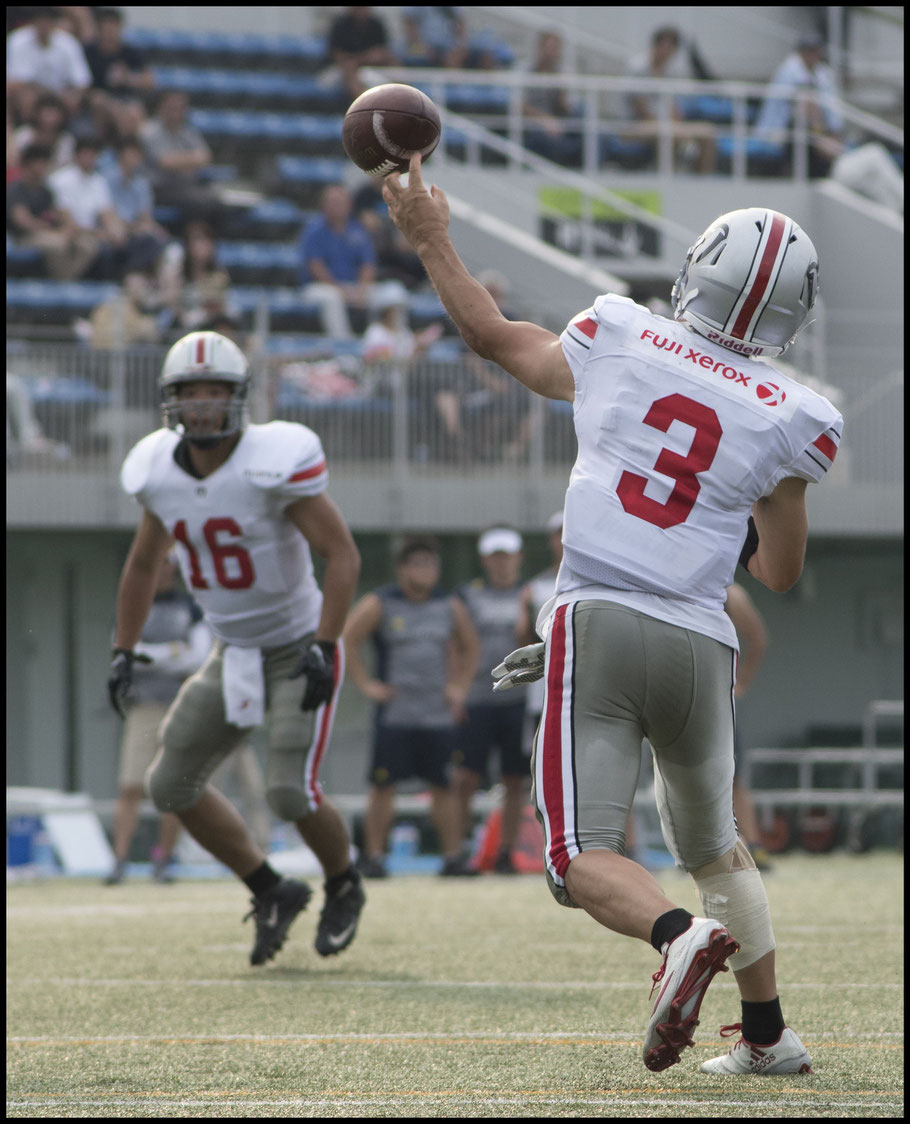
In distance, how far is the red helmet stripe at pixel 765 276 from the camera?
11.5 feet

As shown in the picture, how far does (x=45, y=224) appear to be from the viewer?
15273mm

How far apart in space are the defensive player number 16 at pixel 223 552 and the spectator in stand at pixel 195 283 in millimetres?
7804

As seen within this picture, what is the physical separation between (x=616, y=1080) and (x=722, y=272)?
5.37ft

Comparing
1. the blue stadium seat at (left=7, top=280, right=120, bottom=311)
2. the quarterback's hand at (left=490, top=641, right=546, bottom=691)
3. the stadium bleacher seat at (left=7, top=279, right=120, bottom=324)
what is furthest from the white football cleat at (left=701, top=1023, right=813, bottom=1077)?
the blue stadium seat at (left=7, top=280, right=120, bottom=311)

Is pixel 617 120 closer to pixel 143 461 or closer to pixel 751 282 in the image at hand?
pixel 143 461

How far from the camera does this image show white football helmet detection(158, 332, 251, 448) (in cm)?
566

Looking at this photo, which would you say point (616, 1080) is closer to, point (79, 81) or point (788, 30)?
point (79, 81)

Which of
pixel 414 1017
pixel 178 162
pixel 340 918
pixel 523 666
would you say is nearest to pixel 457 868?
pixel 340 918

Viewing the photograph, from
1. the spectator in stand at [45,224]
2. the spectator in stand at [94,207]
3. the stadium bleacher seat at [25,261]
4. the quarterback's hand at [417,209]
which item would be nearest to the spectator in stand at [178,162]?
the spectator in stand at [94,207]

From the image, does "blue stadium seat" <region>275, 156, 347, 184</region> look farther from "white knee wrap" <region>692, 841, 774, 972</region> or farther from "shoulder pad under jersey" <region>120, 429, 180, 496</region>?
"white knee wrap" <region>692, 841, 774, 972</region>

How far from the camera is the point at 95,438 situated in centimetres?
1307

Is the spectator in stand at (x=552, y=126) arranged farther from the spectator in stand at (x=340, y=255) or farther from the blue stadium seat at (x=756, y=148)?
the spectator in stand at (x=340, y=255)

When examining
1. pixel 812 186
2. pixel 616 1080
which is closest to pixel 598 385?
pixel 616 1080

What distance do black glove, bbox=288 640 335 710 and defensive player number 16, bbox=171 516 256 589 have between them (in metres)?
0.33
